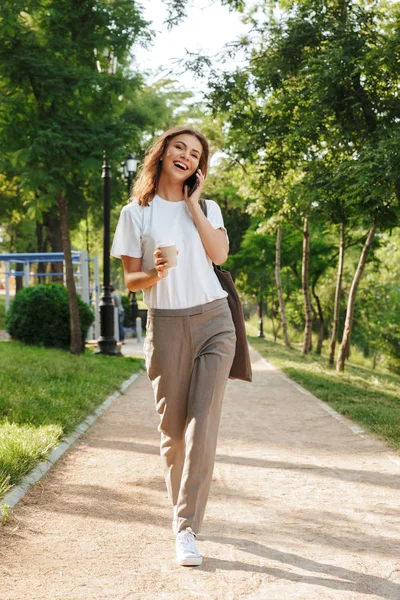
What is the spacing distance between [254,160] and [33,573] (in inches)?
442

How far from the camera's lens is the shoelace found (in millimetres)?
4098

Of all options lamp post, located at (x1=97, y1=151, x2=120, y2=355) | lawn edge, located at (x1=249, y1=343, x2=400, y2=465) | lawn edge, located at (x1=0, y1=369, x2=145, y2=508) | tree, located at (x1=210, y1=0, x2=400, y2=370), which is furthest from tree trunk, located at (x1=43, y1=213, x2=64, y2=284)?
lawn edge, located at (x1=0, y1=369, x2=145, y2=508)

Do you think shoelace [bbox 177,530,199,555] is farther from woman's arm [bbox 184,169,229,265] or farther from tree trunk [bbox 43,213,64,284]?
tree trunk [bbox 43,213,64,284]

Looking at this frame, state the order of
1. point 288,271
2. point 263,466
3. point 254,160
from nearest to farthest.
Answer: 1. point 263,466
2. point 254,160
3. point 288,271

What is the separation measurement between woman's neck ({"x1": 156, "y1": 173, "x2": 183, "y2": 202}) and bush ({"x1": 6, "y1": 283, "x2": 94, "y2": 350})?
13.8m

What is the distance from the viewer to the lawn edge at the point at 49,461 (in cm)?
530

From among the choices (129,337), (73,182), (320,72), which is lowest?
(129,337)

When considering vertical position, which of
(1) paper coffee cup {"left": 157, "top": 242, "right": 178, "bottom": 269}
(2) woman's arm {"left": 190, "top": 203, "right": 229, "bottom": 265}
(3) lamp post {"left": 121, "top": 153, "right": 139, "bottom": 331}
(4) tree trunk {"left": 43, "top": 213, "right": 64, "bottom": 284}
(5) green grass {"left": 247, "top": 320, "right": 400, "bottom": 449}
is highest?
(3) lamp post {"left": 121, "top": 153, "right": 139, "bottom": 331}

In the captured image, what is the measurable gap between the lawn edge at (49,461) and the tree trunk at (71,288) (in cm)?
577

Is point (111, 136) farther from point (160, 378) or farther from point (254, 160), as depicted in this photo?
point (160, 378)

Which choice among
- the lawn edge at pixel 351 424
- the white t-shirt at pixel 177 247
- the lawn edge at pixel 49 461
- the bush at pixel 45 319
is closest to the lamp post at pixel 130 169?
the bush at pixel 45 319

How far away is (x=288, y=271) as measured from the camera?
36.8 meters

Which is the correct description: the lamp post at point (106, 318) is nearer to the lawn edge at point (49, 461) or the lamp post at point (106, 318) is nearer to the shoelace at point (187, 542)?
the lawn edge at point (49, 461)

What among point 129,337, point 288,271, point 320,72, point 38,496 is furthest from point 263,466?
point 288,271
